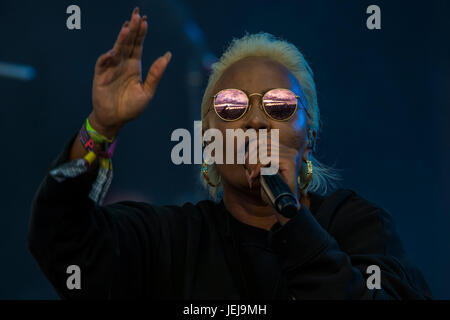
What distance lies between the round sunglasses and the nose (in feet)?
0.04

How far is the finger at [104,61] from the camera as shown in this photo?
1.23m

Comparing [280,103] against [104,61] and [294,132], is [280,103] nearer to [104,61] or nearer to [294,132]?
[294,132]

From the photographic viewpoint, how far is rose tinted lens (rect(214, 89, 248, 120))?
1.58 meters

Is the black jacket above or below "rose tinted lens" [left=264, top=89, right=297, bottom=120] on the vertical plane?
below

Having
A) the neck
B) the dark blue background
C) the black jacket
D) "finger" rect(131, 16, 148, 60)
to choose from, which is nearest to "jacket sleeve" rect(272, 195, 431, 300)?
the black jacket

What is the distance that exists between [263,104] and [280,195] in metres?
0.47

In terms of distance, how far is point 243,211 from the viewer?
1.68 metres

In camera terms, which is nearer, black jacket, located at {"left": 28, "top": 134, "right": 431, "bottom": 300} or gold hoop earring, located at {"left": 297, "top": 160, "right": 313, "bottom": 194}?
black jacket, located at {"left": 28, "top": 134, "right": 431, "bottom": 300}

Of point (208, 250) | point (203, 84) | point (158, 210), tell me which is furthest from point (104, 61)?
point (203, 84)

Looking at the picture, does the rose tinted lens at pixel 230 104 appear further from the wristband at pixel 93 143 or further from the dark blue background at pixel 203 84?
the dark blue background at pixel 203 84

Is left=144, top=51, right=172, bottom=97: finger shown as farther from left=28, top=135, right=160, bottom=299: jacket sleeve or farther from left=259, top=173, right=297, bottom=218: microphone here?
left=259, top=173, right=297, bottom=218: microphone

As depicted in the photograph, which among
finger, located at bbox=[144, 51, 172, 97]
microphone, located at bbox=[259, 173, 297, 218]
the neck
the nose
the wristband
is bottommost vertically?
the neck
